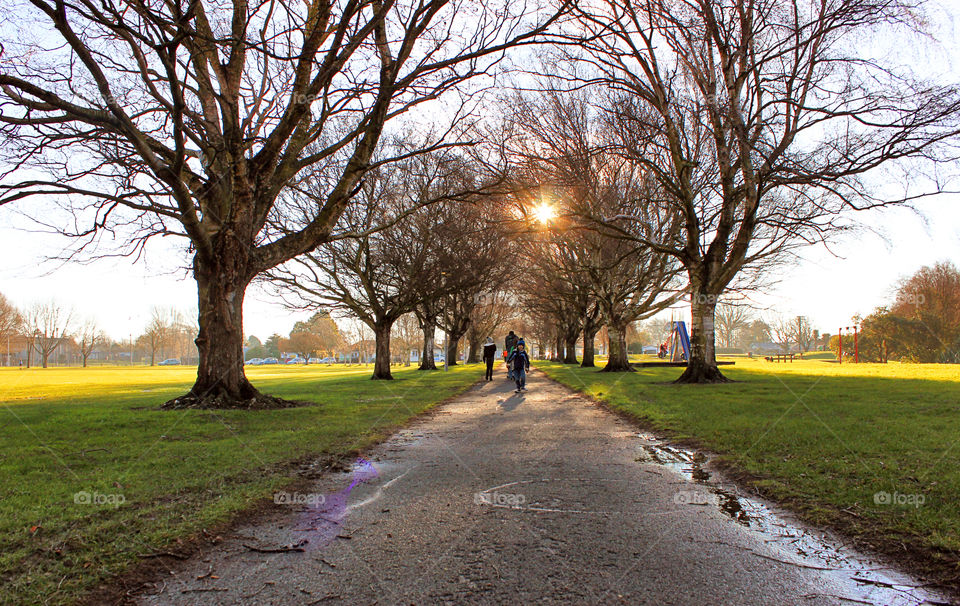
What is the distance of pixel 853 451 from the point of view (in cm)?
611

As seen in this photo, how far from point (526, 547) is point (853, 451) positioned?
190 inches

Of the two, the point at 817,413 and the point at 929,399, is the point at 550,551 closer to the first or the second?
the point at 817,413

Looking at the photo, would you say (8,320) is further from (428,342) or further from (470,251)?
(470,251)

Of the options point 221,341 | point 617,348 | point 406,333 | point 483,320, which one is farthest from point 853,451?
point 406,333

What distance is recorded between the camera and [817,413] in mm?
9250

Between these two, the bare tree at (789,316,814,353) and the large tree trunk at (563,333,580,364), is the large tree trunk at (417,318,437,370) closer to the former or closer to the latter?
the large tree trunk at (563,333,580,364)

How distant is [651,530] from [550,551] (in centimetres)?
96

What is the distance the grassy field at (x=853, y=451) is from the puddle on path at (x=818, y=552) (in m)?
0.26

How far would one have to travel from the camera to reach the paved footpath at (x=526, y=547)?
2977mm

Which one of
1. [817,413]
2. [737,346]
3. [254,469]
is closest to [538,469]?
[254,469]

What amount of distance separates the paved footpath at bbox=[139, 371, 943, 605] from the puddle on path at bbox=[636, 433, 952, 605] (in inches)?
0.6

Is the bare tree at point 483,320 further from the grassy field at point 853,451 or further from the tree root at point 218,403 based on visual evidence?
the grassy field at point 853,451

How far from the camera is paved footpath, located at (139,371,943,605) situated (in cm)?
298

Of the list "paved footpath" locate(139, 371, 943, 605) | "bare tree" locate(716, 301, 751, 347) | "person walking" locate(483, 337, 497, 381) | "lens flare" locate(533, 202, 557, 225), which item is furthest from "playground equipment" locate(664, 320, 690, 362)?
"paved footpath" locate(139, 371, 943, 605)
